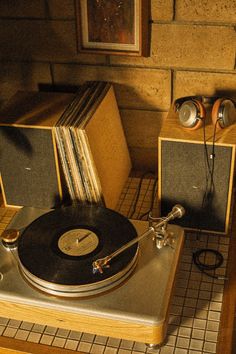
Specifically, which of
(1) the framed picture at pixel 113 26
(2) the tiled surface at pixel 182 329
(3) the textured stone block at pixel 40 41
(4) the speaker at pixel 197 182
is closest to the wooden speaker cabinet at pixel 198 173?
(4) the speaker at pixel 197 182

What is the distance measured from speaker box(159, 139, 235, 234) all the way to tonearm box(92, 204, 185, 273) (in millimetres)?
147

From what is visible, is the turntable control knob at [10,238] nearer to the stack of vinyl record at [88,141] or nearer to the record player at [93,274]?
the record player at [93,274]

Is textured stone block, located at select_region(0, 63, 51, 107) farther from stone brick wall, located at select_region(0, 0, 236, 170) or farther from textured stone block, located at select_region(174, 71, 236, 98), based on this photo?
textured stone block, located at select_region(174, 71, 236, 98)

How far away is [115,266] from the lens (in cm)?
133

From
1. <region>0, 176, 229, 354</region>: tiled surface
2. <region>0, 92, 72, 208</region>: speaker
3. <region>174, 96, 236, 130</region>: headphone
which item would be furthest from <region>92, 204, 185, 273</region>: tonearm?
<region>0, 92, 72, 208</region>: speaker

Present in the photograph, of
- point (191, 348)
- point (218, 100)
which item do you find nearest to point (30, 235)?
point (191, 348)

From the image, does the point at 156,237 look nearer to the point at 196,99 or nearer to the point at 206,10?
the point at 196,99

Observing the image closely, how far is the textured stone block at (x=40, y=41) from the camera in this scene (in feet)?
5.96

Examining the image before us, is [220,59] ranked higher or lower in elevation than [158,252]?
higher

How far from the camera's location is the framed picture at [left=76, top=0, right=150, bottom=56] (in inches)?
67.2

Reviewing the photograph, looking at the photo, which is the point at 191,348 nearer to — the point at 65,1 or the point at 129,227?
the point at 129,227

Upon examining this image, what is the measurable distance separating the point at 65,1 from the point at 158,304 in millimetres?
1003

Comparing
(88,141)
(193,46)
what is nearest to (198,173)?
(88,141)

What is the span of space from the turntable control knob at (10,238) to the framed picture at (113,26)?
67 cm
